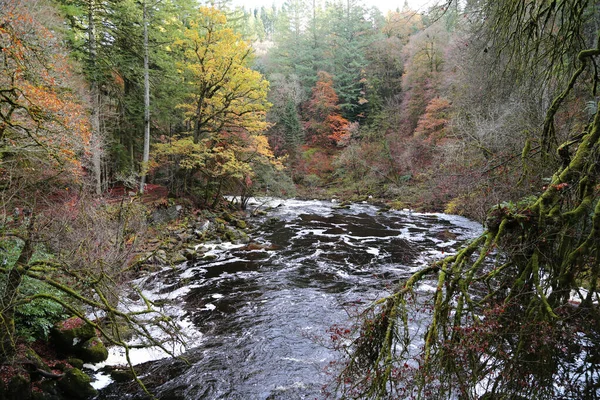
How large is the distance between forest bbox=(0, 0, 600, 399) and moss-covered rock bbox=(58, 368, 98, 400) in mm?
472

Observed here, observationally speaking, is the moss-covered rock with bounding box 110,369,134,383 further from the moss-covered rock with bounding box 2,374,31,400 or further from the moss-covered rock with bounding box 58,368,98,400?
the moss-covered rock with bounding box 2,374,31,400

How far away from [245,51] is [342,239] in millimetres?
10660

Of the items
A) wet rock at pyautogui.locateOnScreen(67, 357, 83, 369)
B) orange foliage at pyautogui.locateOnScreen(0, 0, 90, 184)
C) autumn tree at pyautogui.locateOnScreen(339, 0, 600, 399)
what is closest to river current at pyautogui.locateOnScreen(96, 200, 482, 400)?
autumn tree at pyautogui.locateOnScreen(339, 0, 600, 399)

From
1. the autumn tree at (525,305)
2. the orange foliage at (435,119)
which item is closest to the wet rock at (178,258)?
the autumn tree at (525,305)

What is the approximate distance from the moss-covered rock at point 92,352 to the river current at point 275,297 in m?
0.68

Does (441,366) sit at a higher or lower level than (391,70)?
lower

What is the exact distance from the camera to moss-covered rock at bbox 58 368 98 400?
212 inches

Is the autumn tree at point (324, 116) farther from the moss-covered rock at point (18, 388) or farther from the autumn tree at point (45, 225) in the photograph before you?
the moss-covered rock at point (18, 388)

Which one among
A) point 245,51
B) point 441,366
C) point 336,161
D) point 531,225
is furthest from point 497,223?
point 336,161

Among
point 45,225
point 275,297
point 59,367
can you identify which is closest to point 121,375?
point 59,367

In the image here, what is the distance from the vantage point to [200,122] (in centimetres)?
1889

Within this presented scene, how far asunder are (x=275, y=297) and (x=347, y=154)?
85.7ft

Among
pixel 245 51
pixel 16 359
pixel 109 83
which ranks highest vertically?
pixel 245 51

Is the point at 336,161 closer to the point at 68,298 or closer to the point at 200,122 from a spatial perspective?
the point at 200,122
